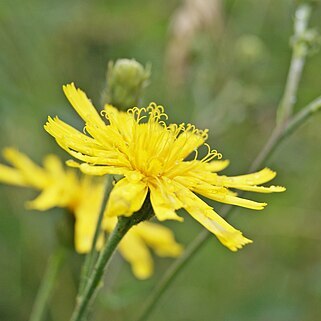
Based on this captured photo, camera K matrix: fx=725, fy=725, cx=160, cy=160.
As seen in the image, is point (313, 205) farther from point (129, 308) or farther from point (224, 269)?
point (129, 308)

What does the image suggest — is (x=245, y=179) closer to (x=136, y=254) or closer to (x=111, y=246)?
(x=111, y=246)

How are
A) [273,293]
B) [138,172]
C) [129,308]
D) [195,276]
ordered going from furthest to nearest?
[195,276] < [129,308] < [273,293] < [138,172]

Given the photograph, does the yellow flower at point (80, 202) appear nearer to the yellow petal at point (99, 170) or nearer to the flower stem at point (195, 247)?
the flower stem at point (195, 247)

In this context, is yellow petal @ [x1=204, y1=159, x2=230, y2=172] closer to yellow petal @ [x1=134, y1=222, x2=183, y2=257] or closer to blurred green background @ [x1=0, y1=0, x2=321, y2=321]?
yellow petal @ [x1=134, y1=222, x2=183, y2=257]

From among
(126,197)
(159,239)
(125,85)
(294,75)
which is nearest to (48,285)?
(159,239)

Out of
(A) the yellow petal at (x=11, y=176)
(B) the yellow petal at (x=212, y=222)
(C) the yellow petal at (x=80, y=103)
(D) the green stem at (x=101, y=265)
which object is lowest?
(D) the green stem at (x=101, y=265)

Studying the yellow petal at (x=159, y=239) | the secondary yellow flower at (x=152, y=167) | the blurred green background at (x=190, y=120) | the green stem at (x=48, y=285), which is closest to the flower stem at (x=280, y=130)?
the secondary yellow flower at (x=152, y=167)

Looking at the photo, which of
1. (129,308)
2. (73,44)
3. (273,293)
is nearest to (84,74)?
(73,44)
